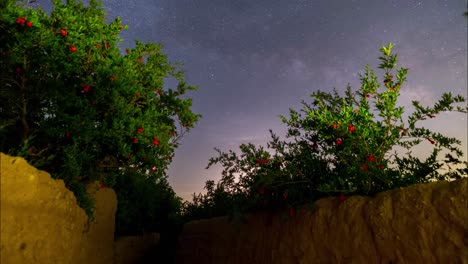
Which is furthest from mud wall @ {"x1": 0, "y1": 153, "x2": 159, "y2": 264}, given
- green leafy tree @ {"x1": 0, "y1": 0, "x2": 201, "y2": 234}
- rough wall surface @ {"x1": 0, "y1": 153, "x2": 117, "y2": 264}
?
green leafy tree @ {"x1": 0, "y1": 0, "x2": 201, "y2": 234}

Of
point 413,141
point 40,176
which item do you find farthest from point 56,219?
point 413,141

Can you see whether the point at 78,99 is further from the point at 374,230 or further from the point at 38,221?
the point at 374,230

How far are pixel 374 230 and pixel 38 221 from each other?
4646mm

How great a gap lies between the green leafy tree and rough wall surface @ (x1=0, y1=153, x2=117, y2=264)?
2.23 feet

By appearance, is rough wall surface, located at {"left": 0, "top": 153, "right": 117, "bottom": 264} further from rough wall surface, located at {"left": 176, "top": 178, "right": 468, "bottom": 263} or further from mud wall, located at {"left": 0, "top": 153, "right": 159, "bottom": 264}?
rough wall surface, located at {"left": 176, "top": 178, "right": 468, "bottom": 263}

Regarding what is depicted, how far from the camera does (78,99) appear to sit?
7273mm

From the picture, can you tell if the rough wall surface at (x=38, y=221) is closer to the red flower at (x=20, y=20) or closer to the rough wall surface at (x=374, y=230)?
the red flower at (x=20, y=20)

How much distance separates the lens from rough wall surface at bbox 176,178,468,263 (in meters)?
4.25

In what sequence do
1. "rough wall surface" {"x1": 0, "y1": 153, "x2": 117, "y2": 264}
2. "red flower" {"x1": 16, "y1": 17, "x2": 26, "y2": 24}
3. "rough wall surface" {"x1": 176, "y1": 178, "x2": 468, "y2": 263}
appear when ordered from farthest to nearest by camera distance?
"red flower" {"x1": 16, "y1": 17, "x2": 26, "y2": 24} < "rough wall surface" {"x1": 0, "y1": 153, "x2": 117, "y2": 264} < "rough wall surface" {"x1": 176, "y1": 178, "x2": 468, "y2": 263}

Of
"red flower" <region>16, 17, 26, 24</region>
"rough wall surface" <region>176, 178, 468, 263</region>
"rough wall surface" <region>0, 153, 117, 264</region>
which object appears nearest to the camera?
"rough wall surface" <region>176, 178, 468, 263</region>

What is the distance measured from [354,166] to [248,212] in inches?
108

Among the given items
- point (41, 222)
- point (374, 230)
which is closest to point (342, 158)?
point (374, 230)

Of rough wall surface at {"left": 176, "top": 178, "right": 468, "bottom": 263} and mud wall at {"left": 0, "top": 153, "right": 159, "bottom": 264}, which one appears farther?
mud wall at {"left": 0, "top": 153, "right": 159, "bottom": 264}

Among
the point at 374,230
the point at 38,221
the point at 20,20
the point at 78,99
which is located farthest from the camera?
the point at 78,99
